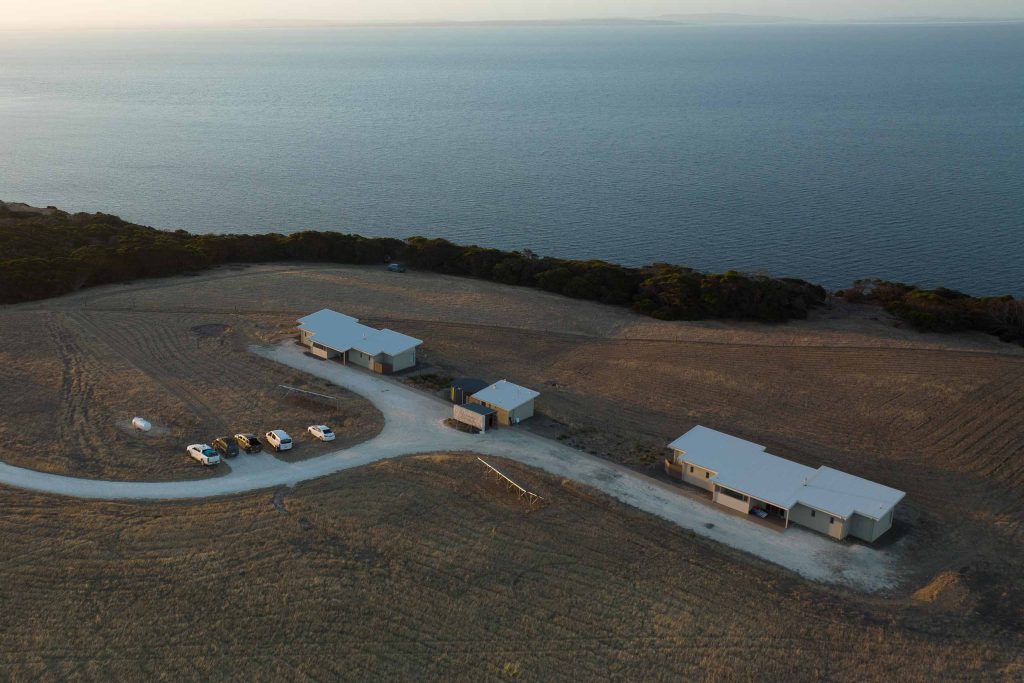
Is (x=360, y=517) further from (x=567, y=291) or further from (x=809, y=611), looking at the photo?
(x=567, y=291)

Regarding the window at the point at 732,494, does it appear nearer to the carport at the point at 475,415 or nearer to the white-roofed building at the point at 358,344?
the carport at the point at 475,415

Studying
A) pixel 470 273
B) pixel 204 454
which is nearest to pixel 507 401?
pixel 204 454

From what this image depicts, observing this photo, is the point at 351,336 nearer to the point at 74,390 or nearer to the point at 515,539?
the point at 74,390

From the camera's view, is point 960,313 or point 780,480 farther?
point 960,313

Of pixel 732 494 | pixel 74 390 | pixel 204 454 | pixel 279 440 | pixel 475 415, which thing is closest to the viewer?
pixel 732 494

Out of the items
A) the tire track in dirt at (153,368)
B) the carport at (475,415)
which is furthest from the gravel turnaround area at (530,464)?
the tire track in dirt at (153,368)

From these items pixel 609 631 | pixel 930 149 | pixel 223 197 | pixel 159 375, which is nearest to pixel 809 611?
pixel 609 631

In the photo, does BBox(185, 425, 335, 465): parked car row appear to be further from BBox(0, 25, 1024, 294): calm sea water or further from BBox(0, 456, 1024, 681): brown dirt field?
BBox(0, 25, 1024, 294): calm sea water
